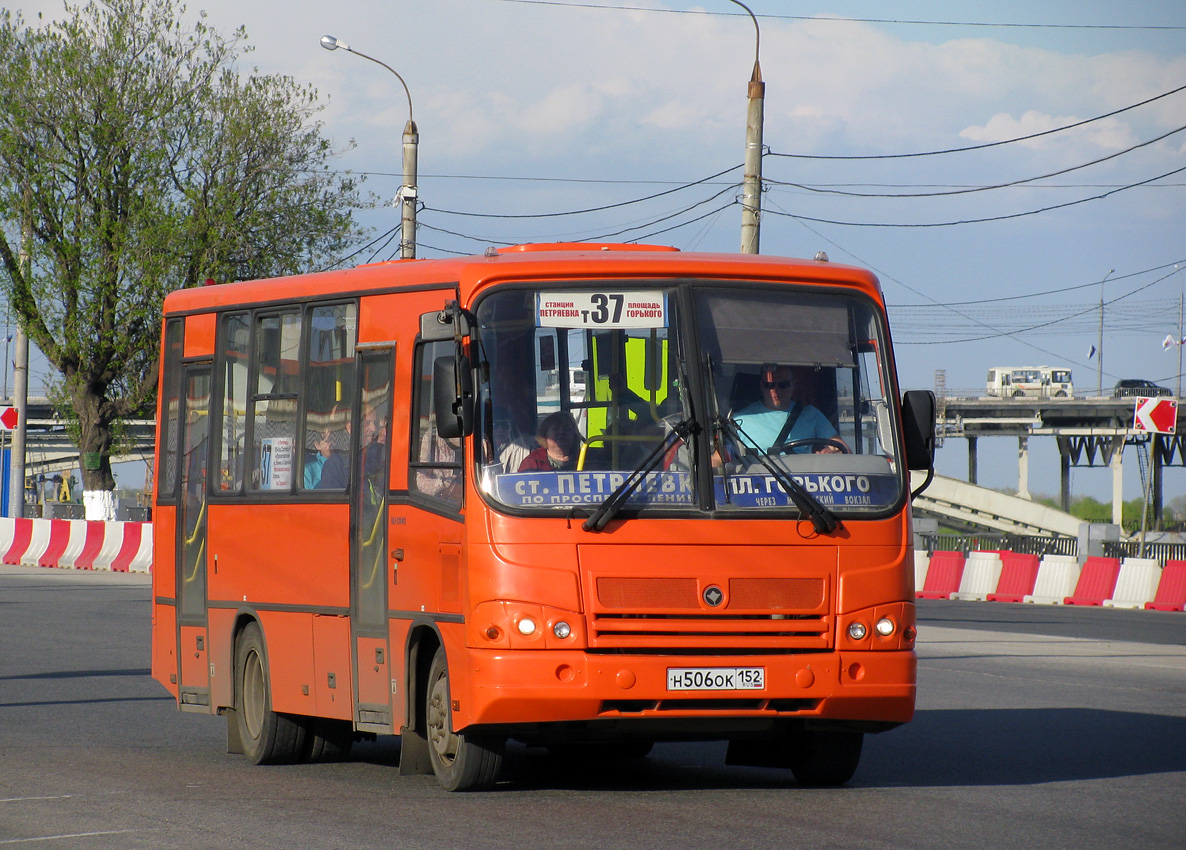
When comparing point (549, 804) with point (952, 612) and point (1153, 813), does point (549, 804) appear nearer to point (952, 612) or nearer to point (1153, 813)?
point (1153, 813)

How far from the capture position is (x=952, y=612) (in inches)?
1032

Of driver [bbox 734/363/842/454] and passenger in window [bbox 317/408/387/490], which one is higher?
driver [bbox 734/363/842/454]

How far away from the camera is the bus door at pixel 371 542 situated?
9.44 m

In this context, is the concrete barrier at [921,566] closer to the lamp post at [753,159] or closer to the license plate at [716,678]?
the lamp post at [753,159]

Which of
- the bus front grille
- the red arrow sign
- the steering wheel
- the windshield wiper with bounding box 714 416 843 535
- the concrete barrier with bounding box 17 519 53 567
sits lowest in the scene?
the concrete barrier with bounding box 17 519 53 567

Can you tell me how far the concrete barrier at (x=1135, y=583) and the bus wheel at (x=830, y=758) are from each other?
751 inches

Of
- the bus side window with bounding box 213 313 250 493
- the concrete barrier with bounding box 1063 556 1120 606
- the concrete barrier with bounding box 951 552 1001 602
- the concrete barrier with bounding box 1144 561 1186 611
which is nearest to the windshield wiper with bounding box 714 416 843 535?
the bus side window with bounding box 213 313 250 493

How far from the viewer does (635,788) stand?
923 centimetres

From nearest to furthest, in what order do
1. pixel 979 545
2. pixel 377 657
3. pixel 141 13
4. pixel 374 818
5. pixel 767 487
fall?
pixel 374 818 < pixel 767 487 < pixel 377 657 < pixel 979 545 < pixel 141 13

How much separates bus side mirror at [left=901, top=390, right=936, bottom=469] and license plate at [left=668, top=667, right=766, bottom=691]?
1475mm

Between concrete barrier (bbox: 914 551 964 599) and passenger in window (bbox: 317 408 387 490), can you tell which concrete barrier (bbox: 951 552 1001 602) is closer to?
concrete barrier (bbox: 914 551 964 599)

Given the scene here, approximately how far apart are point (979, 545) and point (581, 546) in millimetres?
29798

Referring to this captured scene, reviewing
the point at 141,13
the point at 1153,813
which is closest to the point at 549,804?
the point at 1153,813

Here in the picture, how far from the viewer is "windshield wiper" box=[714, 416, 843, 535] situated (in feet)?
28.3
